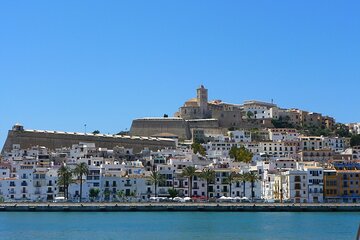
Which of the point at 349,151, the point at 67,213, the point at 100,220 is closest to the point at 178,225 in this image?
the point at 100,220

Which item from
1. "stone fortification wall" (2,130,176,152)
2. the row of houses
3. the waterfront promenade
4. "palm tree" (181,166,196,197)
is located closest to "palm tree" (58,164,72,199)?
the row of houses

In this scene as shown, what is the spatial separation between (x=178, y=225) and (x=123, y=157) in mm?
50116

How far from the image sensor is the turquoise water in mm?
55500

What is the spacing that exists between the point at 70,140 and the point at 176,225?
202ft

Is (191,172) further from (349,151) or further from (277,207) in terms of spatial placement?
(349,151)

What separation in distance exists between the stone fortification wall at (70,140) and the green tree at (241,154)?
1020 centimetres

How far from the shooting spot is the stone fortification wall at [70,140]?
12306 cm

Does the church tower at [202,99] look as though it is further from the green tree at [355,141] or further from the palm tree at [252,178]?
the palm tree at [252,178]

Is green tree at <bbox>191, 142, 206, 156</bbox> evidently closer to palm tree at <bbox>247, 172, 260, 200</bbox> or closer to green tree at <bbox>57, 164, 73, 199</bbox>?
palm tree at <bbox>247, 172, 260, 200</bbox>

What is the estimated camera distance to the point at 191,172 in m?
92.4

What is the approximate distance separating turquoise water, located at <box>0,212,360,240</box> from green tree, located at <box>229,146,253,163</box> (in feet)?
107

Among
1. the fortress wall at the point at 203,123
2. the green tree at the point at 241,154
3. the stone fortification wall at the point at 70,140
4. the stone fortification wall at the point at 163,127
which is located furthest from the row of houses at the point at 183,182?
the fortress wall at the point at 203,123

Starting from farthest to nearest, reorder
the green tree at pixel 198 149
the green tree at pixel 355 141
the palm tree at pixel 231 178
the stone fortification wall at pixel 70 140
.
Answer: the green tree at pixel 355 141, the stone fortification wall at pixel 70 140, the green tree at pixel 198 149, the palm tree at pixel 231 178

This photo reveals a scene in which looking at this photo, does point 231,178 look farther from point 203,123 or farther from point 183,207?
point 203,123
